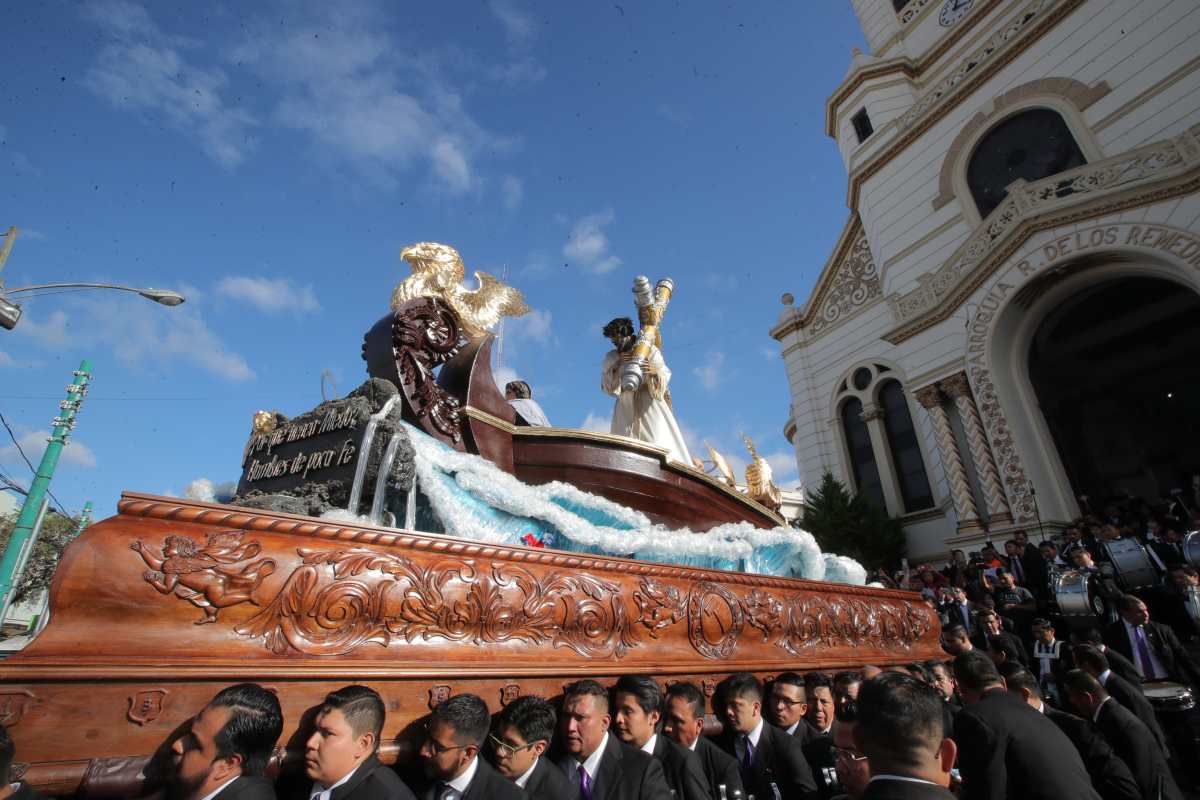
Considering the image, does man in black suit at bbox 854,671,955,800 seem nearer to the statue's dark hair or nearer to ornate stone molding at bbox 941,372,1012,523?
the statue's dark hair

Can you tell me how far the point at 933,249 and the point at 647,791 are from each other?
646 inches

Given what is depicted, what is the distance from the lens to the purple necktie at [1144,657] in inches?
189

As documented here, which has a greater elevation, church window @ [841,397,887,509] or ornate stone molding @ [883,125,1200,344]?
ornate stone molding @ [883,125,1200,344]

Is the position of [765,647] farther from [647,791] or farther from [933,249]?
[933,249]

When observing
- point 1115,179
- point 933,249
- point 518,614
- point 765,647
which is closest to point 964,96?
point 933,249

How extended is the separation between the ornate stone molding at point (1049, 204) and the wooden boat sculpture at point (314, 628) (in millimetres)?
12365

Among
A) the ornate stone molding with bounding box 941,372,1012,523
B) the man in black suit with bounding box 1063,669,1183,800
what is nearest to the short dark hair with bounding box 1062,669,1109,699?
the man in black suit with bounding box 1063,669,1183,800

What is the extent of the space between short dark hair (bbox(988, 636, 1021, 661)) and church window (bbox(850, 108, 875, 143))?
695 inches

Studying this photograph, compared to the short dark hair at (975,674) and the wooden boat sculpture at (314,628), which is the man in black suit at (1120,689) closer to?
the short dark hair at (975,674)

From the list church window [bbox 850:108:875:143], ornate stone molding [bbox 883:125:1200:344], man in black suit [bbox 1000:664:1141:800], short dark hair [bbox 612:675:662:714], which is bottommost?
man in black suit [bbox 1000:664:1141:800]

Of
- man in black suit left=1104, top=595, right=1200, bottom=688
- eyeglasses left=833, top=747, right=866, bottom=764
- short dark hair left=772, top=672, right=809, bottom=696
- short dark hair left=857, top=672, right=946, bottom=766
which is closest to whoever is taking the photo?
short dark hair left=857, top=672, right=946, bottom=766

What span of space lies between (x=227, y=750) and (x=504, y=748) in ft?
2.85

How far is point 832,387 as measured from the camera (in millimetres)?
17953

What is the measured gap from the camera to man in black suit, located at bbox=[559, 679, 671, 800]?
6.73 feet
